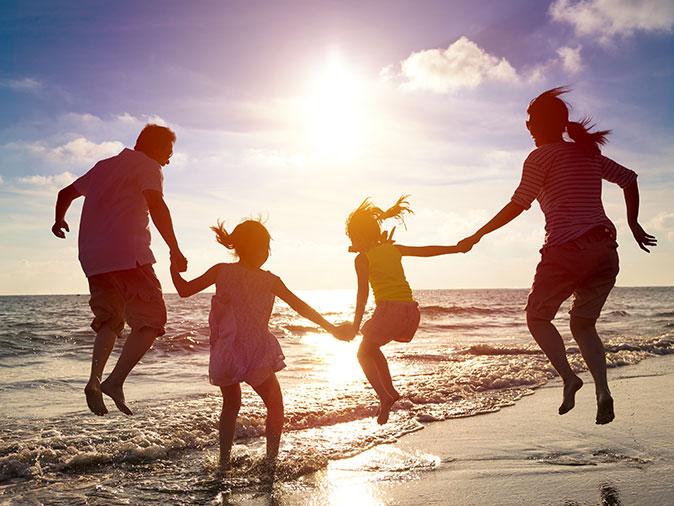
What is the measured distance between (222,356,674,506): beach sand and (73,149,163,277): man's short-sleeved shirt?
6.53 feet

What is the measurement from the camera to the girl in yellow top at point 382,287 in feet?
18.9

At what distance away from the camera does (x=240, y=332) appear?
4.95m

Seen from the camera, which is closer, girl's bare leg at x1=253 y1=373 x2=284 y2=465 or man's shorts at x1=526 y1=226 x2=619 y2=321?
man's shorts at x1=526 y1=226 x2=619 y2=321

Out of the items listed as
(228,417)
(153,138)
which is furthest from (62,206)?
(228,417)

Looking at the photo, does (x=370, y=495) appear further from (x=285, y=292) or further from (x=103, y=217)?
(x=103, y=217)

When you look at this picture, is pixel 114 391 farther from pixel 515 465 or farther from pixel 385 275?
pixel 515 465

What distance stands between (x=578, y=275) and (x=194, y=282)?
306 centimetres

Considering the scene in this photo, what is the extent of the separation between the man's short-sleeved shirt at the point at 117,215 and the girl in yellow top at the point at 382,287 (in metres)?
1.97

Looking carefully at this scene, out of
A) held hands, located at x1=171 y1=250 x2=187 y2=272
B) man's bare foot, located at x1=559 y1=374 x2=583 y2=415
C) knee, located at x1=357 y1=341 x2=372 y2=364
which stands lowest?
man's bare foot, located at x1=559 y1=374 x2=583 y2=415

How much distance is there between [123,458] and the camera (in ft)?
18.9

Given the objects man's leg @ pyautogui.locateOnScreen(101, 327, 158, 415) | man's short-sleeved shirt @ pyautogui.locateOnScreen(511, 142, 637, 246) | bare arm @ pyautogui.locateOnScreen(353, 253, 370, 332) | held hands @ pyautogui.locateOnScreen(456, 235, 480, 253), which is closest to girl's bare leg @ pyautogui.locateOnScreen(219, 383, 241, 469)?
man's leg @ pyautogui.locateOnScreen(101, 327, 158, 415)

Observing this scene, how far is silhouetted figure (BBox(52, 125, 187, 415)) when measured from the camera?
4715mm

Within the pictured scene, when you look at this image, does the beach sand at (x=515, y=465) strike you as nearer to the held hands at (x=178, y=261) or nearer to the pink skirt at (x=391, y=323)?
the pink skirt at (x=391, y=323)

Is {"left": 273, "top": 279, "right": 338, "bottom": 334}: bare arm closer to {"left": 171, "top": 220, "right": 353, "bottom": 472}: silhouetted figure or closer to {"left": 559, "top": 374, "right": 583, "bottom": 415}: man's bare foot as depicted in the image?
{"left": 171, "top": 220, "right": 353, "bottom": 472}: silhouetted figure
